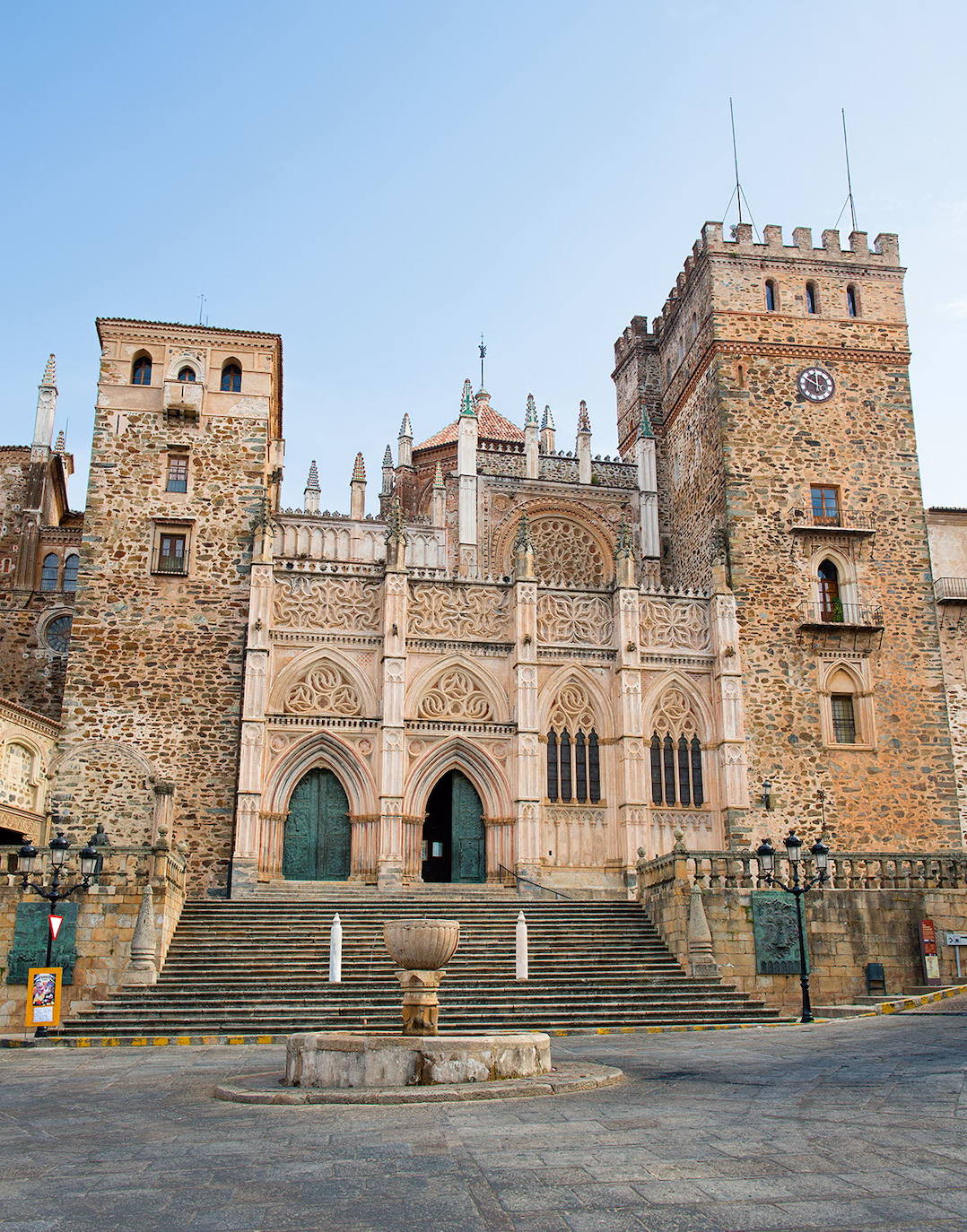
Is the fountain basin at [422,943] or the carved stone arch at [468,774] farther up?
the carved stone arch at [468,774]

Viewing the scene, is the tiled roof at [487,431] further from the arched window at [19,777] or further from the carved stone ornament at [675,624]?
the arched window at [19,777]

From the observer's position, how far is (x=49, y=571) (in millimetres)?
40094

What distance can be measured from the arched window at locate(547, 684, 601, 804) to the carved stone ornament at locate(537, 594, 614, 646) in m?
1.45

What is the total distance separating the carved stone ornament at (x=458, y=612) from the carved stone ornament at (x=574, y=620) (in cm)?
112

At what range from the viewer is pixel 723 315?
3525cm

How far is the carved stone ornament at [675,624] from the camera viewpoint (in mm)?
32406

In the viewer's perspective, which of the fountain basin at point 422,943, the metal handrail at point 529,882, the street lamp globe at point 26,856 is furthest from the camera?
the metal handrail at point 529,882

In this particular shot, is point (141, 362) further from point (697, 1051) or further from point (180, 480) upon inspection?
point (697, 1051)

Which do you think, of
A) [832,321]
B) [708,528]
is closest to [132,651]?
[708,528]

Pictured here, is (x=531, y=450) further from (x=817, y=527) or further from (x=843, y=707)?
(x=843, y=707)

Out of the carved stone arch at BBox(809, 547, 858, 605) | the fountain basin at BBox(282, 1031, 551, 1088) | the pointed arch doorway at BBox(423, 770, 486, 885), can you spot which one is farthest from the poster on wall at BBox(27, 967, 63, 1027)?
the carved stone arch at BBox(809, 547, 858, 605)

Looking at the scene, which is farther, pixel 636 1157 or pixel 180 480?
pixel 180 480

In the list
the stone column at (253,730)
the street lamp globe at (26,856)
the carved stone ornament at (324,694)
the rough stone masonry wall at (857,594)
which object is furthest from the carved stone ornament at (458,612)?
the street lamp globe at (26,856)

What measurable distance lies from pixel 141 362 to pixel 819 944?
2412 cm
